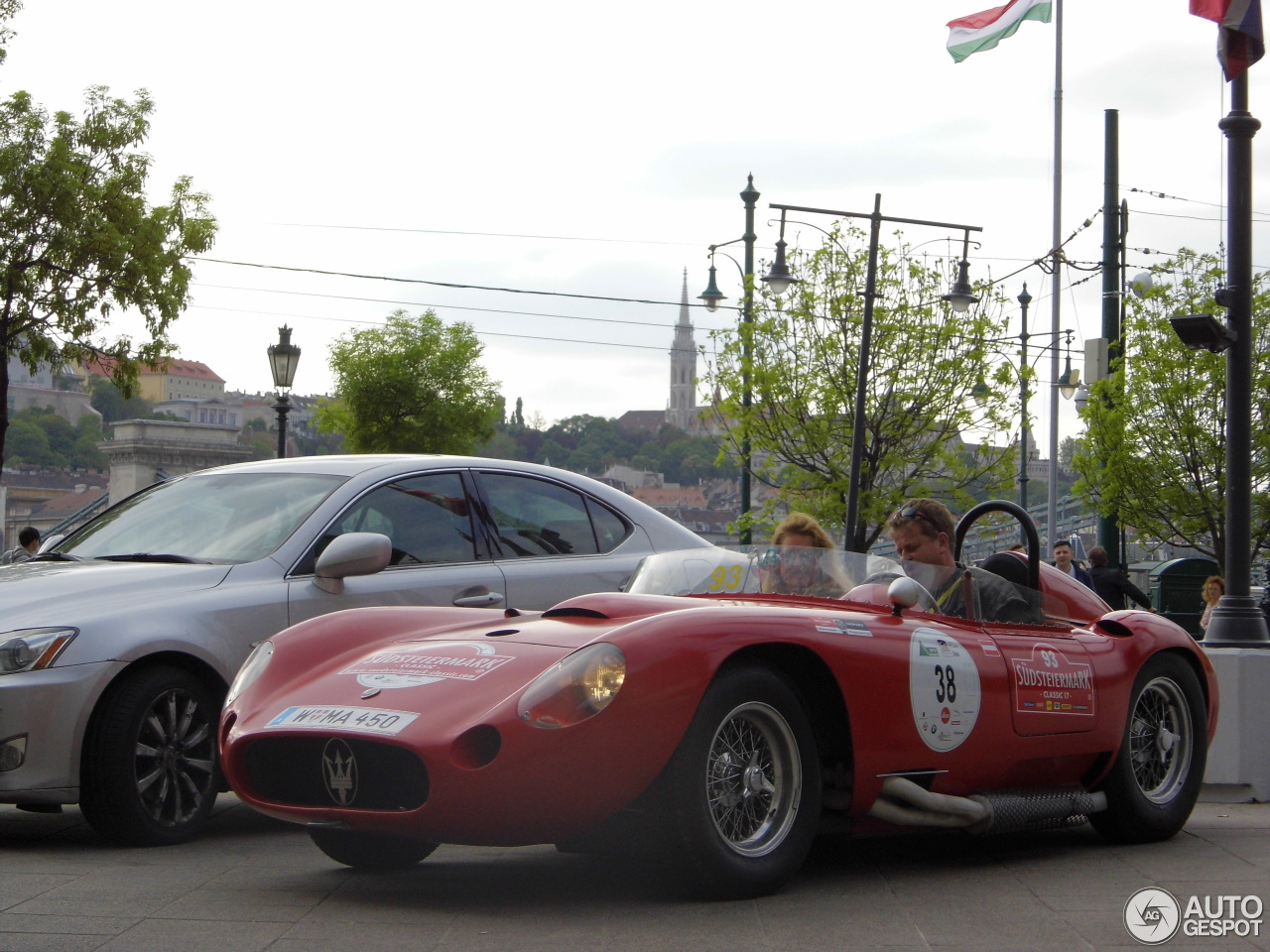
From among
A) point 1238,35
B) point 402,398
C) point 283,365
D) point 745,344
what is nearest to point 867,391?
point 745,344

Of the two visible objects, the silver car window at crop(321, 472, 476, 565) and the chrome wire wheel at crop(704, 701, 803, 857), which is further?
the silver car window at crop(321, 472, 476, 565)

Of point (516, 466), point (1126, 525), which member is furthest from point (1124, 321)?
point (516, 466)

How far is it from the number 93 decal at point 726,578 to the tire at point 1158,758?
174 centimetres

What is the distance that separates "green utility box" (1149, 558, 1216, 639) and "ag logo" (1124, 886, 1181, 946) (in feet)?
53.1

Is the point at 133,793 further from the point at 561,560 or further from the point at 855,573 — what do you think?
the point at 855,573

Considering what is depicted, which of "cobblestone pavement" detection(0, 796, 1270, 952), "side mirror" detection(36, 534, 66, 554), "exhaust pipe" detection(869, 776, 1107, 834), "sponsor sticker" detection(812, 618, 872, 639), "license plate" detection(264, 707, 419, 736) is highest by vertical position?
"side mirror" detection(36, 534, 66, 554)

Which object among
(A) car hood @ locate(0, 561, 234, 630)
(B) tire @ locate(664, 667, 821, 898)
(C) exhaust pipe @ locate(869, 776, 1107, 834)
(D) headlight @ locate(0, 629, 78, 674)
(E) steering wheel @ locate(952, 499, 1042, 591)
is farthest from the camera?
(E) steering wheel @ locate(952, 499, 1042, 591)

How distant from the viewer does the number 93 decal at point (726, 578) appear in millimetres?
5164

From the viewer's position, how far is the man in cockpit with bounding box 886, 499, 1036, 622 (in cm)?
543

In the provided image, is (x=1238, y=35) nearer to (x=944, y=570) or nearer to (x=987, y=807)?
(x=944, y=570)

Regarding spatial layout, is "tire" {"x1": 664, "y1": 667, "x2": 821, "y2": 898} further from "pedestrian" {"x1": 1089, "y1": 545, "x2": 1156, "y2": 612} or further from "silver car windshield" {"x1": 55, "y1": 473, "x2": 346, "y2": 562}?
"pedestrian" {"x1": 1089, "y1": 545, "x2": 1156, "y2": 612}

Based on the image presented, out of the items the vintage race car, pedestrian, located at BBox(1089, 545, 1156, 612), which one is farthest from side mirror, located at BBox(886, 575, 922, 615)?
pedestrian, located at BBox(1089, 545, 1156, 612)

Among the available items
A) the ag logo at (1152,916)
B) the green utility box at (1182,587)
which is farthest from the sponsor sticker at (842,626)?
the green utility box at (1182,587)

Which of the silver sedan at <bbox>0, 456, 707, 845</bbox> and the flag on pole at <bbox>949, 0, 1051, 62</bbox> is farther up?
the flag on pole at <bbox>949, 0, 1051, 62</bbox>
